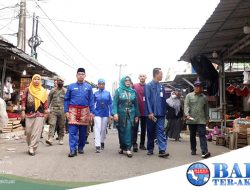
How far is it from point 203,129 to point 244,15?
2492 mm

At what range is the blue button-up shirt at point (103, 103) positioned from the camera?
340 inches

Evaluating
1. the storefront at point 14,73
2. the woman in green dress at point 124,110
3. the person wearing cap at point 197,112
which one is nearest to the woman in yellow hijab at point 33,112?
the woman in green dress at point 124,110

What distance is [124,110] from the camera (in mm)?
8062

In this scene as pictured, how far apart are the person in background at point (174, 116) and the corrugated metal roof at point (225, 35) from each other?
6.27 feet

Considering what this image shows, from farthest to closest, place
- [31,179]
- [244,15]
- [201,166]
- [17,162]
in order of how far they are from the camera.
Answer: [244,15], [17,162], [31,179], [201,166]

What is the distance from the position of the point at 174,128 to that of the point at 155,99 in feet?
18.1

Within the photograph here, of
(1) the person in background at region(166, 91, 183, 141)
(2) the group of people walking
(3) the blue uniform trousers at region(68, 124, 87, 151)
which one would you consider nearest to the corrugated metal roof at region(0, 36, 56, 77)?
(2) the group of people walking

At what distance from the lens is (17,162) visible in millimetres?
7043

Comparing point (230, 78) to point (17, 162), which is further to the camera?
point (230, 78)

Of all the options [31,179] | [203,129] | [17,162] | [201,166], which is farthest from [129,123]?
[201,166]

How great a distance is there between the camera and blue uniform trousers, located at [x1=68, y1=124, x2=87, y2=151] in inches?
307

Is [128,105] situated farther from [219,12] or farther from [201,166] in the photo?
[201,166]

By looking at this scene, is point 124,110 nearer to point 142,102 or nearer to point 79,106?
point 79,106

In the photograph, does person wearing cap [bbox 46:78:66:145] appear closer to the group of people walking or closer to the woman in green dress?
the group of people walking
